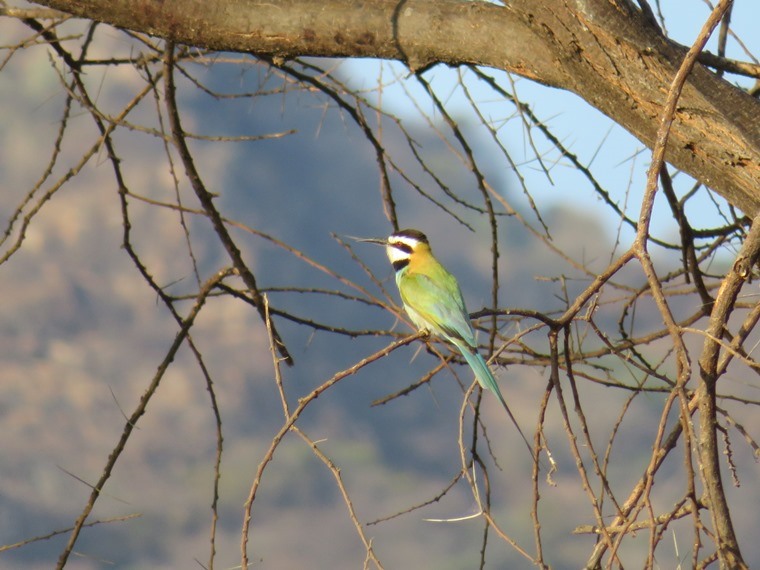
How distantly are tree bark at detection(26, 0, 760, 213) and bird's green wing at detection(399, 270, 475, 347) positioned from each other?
0.91 m

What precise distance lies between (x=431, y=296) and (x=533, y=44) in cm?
129

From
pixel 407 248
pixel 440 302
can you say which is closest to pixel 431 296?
pixel 440 302

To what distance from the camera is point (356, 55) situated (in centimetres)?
206

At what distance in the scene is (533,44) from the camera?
1.89m

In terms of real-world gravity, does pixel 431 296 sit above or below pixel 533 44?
above

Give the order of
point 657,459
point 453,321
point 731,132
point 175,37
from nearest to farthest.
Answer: point 657,459
point 731,132
point 175,37
point 453,321

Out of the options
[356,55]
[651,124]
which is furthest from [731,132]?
[356,55]

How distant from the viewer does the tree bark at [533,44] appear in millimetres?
1764

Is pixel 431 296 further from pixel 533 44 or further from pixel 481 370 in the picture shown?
pixel 533 44

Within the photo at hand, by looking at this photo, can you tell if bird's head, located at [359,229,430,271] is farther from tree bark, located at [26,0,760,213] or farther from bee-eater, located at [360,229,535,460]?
tree bark, located at [26,0,760,213]

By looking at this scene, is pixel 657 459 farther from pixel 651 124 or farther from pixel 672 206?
pixel 672 206

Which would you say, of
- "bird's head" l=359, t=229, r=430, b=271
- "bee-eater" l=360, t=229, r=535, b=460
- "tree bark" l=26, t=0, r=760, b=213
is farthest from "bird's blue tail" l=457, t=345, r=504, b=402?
"bird's head" l=359, t=229, r=430, b=271

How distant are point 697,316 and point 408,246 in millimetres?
1358

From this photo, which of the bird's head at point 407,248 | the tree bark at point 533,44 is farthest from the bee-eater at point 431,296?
the tree bark at point 533,44
